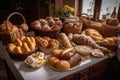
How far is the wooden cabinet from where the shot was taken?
1191 millimetres

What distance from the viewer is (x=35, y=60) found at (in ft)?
3.54

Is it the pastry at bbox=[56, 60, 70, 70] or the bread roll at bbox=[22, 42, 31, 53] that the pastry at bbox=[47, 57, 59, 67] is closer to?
the pastry at bbox=[56, 60, 70, 70]

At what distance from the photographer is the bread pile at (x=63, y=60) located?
1.07 meters

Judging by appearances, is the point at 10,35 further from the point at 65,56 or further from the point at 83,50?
the point at 83,50

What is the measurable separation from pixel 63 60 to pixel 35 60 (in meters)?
0.21

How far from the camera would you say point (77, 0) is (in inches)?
90.3

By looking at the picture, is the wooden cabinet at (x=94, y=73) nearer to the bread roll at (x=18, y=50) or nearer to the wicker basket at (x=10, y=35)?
the bread roll at (x=18, y=50)

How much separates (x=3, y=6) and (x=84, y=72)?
258 cm

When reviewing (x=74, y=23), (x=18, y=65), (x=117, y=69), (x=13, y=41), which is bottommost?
(x=117, y=69)

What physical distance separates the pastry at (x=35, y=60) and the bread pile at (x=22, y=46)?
0.08 m

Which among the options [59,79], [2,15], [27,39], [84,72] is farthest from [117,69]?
[2,15]

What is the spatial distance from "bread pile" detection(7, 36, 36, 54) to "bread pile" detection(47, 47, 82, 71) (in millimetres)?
189

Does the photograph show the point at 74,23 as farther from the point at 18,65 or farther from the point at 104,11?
the point at 18,65

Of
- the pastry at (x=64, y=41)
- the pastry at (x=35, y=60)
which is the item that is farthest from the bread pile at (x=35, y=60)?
the pastry at (x=64, y=41)
